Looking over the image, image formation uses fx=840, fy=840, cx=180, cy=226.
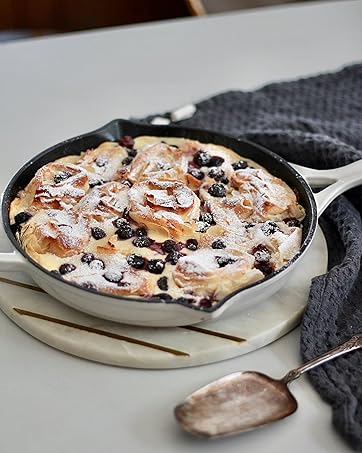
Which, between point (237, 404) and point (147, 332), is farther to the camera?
point (147, 332)

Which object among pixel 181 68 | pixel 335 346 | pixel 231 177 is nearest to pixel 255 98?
pixel 181 68

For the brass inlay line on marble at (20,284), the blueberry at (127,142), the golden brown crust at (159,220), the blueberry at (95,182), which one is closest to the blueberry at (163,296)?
the golden brown crust at (159,220)

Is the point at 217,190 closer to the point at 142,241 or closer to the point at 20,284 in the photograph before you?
the point at 142,241

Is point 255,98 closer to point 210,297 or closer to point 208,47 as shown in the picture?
point 208,47


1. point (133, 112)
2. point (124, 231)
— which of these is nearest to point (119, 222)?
point (124, 231)

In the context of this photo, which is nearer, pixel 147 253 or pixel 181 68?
pixel 147 253

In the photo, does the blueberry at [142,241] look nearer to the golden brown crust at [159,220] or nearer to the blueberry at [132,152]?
the golden brown crust at [159,220]

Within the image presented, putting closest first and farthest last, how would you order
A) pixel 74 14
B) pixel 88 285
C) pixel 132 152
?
pixel 88 285 < pixel 132 152 < pixel 74 14
